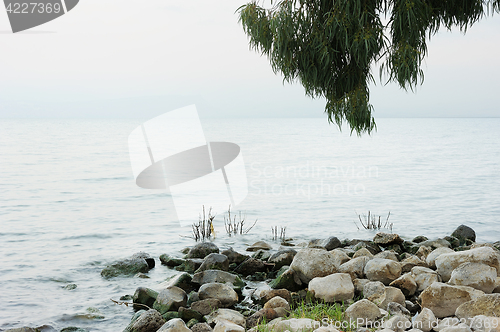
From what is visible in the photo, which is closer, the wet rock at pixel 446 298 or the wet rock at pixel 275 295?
the wet rock at pixel 446 298

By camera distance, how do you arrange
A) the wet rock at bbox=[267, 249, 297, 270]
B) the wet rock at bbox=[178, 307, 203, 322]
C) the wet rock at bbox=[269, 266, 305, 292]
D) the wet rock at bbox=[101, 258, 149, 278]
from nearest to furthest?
the wet rock at bbox=[178, 307, 203, 322]
the wet rock at bbox=[269, 266, 305, 292]
the wet rock at bbox=[267, 249, 297, 270]
the wet rock at bbox=[101, 258, 149, 278]

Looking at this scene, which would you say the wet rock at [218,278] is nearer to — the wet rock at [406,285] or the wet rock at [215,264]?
the wet rock at [215,264]

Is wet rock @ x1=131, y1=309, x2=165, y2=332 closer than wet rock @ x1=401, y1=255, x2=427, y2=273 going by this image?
Yes

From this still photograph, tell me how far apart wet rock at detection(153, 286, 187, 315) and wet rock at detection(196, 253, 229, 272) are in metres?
1.24

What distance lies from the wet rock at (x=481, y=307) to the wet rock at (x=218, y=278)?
2785 millimetres

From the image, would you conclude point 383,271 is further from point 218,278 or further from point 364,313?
point 218,278

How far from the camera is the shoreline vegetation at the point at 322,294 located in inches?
157

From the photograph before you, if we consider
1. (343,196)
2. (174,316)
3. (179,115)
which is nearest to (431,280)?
(174,316)

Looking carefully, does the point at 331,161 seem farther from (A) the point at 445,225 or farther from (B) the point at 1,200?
(B) the point at 1,200

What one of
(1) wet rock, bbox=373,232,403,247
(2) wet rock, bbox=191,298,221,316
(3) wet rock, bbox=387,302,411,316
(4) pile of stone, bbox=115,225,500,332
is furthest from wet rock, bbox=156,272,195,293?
(1) wet rock, bbox=373,232,403,247

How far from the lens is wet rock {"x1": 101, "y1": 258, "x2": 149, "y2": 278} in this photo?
672 cm

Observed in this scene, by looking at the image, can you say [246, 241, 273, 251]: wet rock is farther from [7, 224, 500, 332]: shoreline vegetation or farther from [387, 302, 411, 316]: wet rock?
[387, 302, 411, 316]: wet rock

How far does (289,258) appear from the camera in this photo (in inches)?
262

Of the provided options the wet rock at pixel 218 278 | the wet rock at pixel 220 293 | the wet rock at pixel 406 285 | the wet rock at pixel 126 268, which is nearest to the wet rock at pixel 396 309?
the wet rock at pixel 406 285
